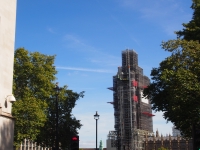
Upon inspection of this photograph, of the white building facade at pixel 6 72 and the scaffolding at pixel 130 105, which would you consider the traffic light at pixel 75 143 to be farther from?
the scaffolding at pixel 130 105

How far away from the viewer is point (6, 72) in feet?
62.7

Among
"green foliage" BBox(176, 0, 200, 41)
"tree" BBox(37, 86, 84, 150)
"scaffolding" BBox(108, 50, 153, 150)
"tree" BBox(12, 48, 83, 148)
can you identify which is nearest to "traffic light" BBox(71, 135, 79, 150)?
"green foliage" BBox(176, 0, 200, 41)

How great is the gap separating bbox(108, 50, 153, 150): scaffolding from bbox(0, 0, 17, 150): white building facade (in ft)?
430

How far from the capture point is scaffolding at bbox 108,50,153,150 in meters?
152

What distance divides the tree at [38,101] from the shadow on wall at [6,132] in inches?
814

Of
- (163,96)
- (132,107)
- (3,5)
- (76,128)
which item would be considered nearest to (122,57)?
(132,107)

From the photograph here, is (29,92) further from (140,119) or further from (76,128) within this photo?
(140,119)

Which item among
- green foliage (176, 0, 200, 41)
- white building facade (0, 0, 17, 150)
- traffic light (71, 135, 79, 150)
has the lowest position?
traffic light (71, 135, 79, 150)

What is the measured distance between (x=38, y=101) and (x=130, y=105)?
378ft

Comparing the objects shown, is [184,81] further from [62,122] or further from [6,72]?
[62,122]

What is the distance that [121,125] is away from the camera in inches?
6033

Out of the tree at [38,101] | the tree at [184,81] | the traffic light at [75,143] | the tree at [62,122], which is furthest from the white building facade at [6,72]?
the tree at [62,122]

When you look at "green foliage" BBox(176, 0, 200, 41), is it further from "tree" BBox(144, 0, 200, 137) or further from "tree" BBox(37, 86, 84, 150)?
"tree" BBox(37, 86, 84, 150)

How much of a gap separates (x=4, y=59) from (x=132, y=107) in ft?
461
